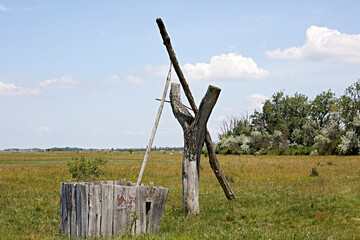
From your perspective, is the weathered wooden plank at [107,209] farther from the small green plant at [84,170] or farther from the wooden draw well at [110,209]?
the small green plant at [84,170]

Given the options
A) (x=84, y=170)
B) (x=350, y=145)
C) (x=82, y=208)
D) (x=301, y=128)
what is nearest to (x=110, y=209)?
(x=82, y=208)

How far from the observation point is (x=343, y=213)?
1238 centimetres

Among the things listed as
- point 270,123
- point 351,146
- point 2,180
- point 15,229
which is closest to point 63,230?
point 15,229

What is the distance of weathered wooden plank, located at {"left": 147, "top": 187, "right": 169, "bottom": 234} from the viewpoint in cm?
936

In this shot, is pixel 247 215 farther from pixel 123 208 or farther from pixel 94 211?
pixel 94 211

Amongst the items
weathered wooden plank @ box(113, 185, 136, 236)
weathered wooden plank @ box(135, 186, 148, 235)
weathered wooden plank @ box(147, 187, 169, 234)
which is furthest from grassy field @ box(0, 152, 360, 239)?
weathered wooden plank @ box(113, 185, 136, 236)

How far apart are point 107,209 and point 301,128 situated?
287 feet

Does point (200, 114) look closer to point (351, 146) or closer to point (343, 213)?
point (343, 213)

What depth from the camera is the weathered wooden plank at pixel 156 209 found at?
9.36 meters

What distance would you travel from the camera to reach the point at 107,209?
8914mm

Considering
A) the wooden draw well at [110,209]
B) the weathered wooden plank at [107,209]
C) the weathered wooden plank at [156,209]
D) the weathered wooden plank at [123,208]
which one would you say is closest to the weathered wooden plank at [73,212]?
the wooden draw well at [110,209]

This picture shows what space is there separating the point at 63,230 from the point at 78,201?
1.24 metres

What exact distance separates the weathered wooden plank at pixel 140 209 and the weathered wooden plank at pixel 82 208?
1.18 metres

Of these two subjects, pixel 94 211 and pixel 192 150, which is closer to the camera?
pixel 94 211
